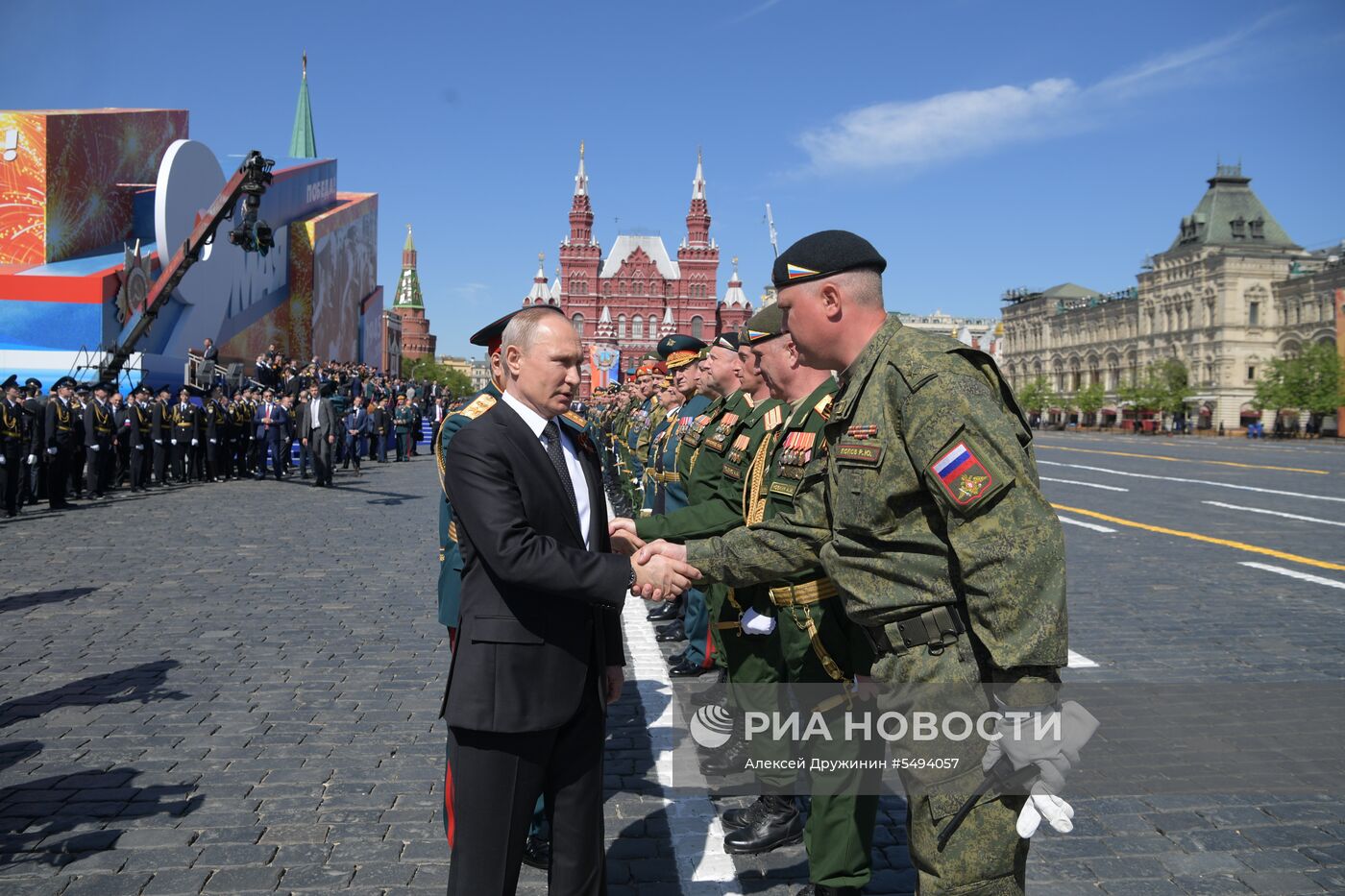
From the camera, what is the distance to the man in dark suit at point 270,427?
23.0m

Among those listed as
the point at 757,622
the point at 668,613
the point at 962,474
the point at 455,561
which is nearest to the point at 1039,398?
the point at 668,613

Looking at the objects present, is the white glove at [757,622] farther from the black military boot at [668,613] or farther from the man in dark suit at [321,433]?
the man in dark suit at [321,433]

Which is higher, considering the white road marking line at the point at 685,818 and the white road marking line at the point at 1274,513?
the white road marking line at the point at 1274,513

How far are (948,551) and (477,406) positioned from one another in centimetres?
172

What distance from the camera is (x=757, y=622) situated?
12.5 ft

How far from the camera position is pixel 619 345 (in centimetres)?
11869

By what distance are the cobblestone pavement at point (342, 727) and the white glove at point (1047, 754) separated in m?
1.75

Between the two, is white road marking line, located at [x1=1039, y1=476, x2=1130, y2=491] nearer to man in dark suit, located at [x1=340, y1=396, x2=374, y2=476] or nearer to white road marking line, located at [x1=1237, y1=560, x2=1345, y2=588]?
white road marking line, located at [x1=1237, y1=560, x2=1345, y2=588]

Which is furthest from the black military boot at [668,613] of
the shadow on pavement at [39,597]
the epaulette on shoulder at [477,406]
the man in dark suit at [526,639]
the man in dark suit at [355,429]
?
the man in dark suit at [355,429]

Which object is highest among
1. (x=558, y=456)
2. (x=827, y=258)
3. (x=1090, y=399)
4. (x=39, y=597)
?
(x=1090, y=399)

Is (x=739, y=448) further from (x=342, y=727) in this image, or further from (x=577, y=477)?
(x=342, y=727)

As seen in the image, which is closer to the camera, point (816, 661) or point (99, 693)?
point (816, 661)

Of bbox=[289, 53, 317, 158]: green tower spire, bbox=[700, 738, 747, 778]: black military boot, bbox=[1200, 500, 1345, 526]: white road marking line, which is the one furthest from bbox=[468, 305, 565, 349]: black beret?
bbox=[289, 53, 317, 158]: green tower spire

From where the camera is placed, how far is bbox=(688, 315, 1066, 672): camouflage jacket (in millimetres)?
2096
